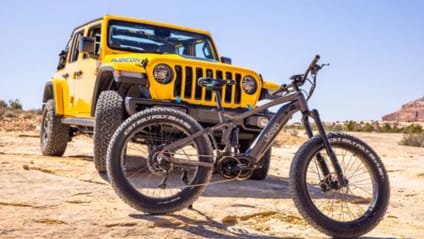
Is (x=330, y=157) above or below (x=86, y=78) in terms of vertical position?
below

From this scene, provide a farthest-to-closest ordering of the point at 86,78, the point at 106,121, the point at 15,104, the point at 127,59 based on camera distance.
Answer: the point at 15,104 < the point at 86,78 < the point at 127,59 < the point at 106,121

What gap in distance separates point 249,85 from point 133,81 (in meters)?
1.34

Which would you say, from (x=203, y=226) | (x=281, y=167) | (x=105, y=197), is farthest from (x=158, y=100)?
(x=281, y=167)

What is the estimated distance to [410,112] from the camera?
343 feet

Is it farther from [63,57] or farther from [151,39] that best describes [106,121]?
[63,57]

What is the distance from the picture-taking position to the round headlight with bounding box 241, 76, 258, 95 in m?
5.80

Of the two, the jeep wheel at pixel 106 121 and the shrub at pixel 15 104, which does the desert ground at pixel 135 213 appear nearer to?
the jeep wheel at pixel 106 121

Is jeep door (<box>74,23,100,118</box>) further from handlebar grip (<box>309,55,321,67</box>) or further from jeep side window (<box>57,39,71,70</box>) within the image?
handlebar grip (<box>309,55,321,67</box>)

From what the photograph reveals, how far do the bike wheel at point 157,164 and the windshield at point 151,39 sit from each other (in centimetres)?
281

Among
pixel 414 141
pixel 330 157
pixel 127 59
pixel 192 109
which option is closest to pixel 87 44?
pixel 127 59

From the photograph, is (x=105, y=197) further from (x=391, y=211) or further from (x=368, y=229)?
(x=391, y=211)

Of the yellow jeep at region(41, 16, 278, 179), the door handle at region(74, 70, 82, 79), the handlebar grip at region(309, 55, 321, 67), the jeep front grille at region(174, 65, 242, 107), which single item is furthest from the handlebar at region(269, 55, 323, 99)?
the door handle at region(74, 70, 82, 79)

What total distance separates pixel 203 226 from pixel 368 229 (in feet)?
3.55

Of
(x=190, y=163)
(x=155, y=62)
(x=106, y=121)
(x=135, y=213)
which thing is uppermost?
(x=155, y=62)
